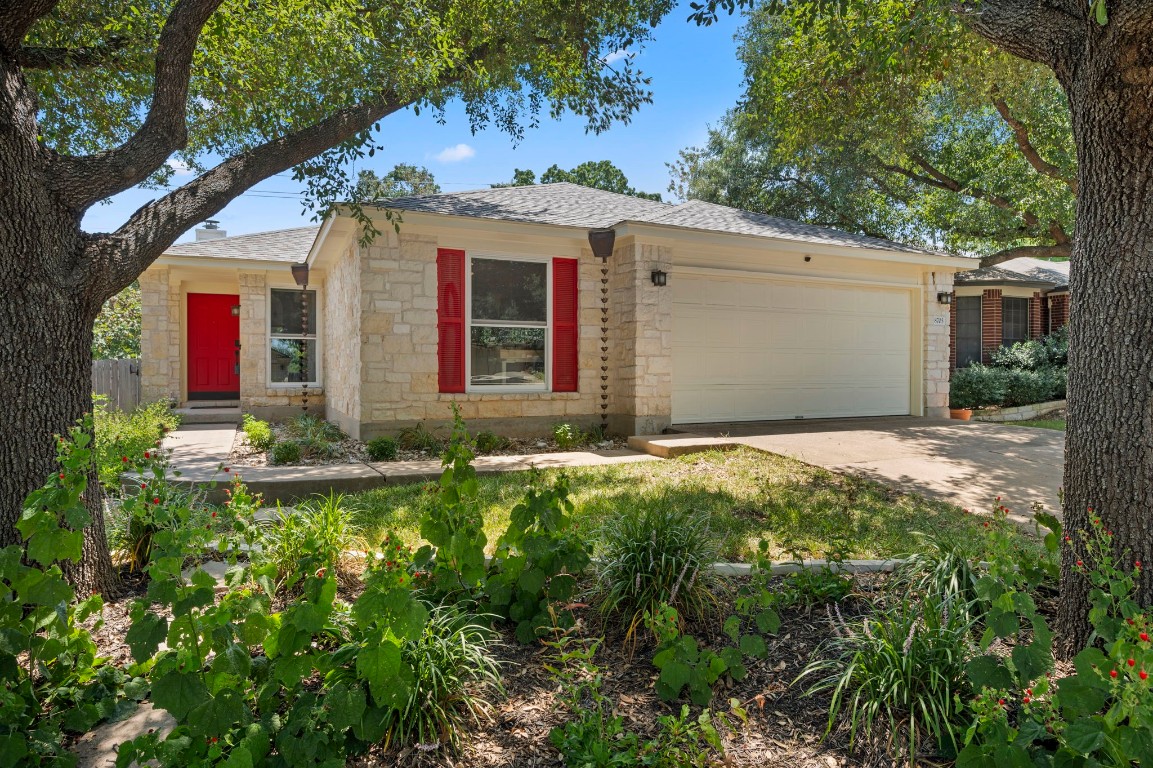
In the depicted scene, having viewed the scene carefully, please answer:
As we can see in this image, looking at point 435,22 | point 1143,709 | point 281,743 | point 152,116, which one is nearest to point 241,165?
point 152,116

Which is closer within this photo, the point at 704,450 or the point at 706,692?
the point at 706,692

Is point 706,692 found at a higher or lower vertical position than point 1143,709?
lower

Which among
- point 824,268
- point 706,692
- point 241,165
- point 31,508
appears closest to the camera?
point 31,508

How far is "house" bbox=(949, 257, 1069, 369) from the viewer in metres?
15.3

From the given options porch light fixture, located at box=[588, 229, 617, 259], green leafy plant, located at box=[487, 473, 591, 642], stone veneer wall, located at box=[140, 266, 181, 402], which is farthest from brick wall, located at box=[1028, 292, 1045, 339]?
stone veneer wall, located at box=[140, 266, 181, 402]

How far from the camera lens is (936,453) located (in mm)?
7406

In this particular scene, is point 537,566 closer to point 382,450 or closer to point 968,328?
point 382,450

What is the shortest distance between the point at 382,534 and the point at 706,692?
278cm

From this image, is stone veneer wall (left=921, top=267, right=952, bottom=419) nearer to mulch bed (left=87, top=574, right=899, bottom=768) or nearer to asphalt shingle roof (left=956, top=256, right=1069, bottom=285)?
asphalt shingle roof (left=956, top=256, right=1069, bottom=285)

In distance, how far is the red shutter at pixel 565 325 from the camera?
29.4ft

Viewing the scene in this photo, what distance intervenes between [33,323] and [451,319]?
5613mm

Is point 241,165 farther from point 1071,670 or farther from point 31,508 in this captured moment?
point 1071,670

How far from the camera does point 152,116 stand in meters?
3.53

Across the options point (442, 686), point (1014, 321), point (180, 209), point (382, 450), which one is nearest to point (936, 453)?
point (382, 450)
